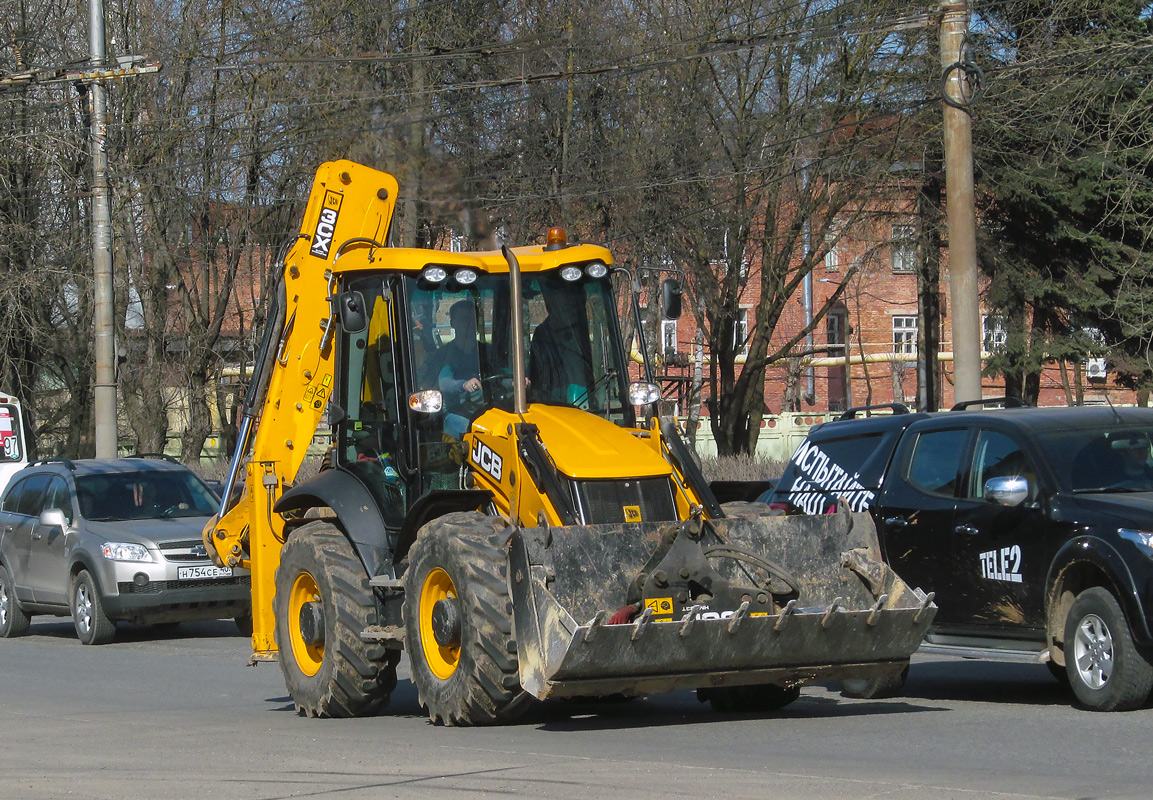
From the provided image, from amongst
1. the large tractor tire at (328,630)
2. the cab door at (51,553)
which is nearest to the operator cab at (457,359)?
the large tractor tire at (328,630)

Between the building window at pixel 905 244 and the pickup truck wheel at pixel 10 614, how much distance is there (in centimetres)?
1895

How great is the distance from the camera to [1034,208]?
29.2m

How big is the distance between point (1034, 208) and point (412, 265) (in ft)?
73.6

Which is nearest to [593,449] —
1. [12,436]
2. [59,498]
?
[59,498]

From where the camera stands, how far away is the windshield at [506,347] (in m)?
9.28

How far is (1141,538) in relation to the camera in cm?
871

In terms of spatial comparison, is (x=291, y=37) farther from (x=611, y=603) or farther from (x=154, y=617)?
(x=611, y=603)

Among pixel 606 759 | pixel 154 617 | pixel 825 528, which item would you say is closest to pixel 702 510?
pixel 825 528

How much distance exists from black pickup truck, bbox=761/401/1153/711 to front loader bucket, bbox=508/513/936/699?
4.33ft

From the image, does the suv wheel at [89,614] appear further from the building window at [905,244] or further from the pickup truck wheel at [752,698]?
the building window at [905,244]

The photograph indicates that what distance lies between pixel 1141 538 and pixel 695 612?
Result: 2.76 metres

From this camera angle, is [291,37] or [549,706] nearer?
[549,706]

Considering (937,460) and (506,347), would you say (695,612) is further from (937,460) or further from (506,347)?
(937,460)

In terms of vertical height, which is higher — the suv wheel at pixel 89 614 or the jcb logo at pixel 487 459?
the jcb logo at pixel 487 459
